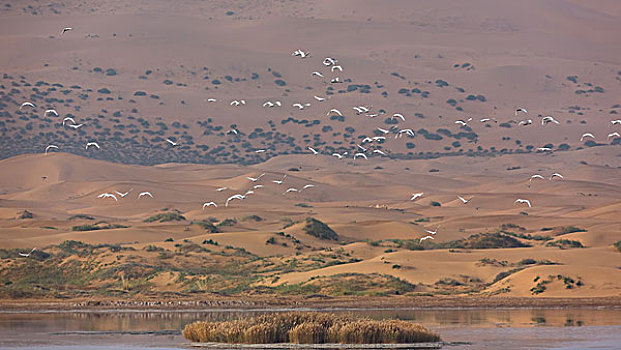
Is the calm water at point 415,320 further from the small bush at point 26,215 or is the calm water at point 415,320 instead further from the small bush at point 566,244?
the small bush at point 26,215

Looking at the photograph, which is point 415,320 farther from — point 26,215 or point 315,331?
point 26,215

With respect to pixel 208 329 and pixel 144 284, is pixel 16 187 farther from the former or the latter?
pixel 208 329

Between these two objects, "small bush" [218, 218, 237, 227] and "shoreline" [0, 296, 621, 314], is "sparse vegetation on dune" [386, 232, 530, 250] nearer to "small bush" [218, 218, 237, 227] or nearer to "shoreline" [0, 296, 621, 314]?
"small bush" [218, 218, 237, 227]

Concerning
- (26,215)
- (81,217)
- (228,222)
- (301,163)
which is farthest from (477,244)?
(301,163)

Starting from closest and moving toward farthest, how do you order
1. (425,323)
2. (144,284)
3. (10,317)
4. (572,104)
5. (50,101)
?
(425,323) < (10,317) < (144,284) < (50,101) < (572,104)

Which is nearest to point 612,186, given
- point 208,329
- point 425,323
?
point 425,323

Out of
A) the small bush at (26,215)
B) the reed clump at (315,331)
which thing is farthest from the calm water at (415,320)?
the small bush at (26,215)
